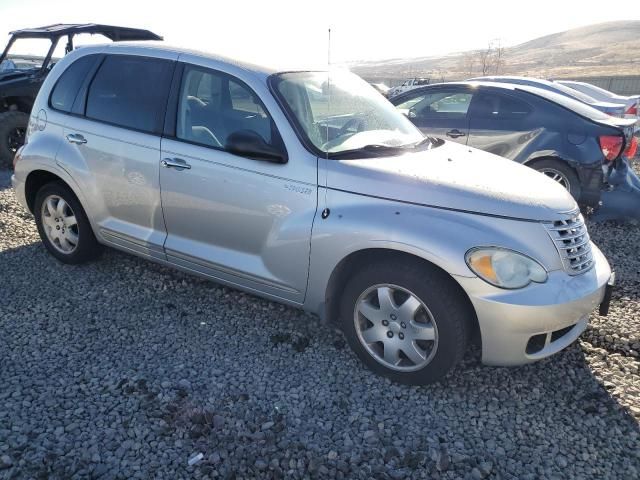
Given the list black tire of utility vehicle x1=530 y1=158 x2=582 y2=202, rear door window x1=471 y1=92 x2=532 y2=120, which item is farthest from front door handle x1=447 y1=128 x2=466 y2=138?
black tire of utility vehicle x1=530 y1=158 x2=582 y2=202

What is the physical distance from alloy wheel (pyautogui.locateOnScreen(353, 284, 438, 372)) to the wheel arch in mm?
178

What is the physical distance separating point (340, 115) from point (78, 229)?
2.51 metres

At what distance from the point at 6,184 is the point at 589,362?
7895mm

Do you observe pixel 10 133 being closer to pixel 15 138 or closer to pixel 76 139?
pixel 15 138

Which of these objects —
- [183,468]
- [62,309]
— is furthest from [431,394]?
[62,309]

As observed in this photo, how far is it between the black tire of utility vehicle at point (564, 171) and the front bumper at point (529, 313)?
350 centimetres

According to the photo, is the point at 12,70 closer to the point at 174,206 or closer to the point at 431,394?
the point at 174,206

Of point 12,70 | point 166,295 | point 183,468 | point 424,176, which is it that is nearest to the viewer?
point 183,468

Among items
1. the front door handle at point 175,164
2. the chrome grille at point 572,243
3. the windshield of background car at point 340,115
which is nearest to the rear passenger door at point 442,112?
the windshield of background car at point 340,115

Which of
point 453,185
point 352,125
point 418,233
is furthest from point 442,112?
point 418,233

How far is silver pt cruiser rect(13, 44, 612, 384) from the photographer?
275 centimetres

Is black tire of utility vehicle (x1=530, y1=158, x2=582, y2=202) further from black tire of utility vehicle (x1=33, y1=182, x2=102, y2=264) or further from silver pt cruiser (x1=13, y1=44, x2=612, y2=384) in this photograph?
black tire of utility vehicle (x1=33, y1=182, x2=102, y2=264)

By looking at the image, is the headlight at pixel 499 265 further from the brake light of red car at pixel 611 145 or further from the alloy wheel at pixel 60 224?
the brake light of red car at pixel 611 145

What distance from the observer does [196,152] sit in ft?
11.4
